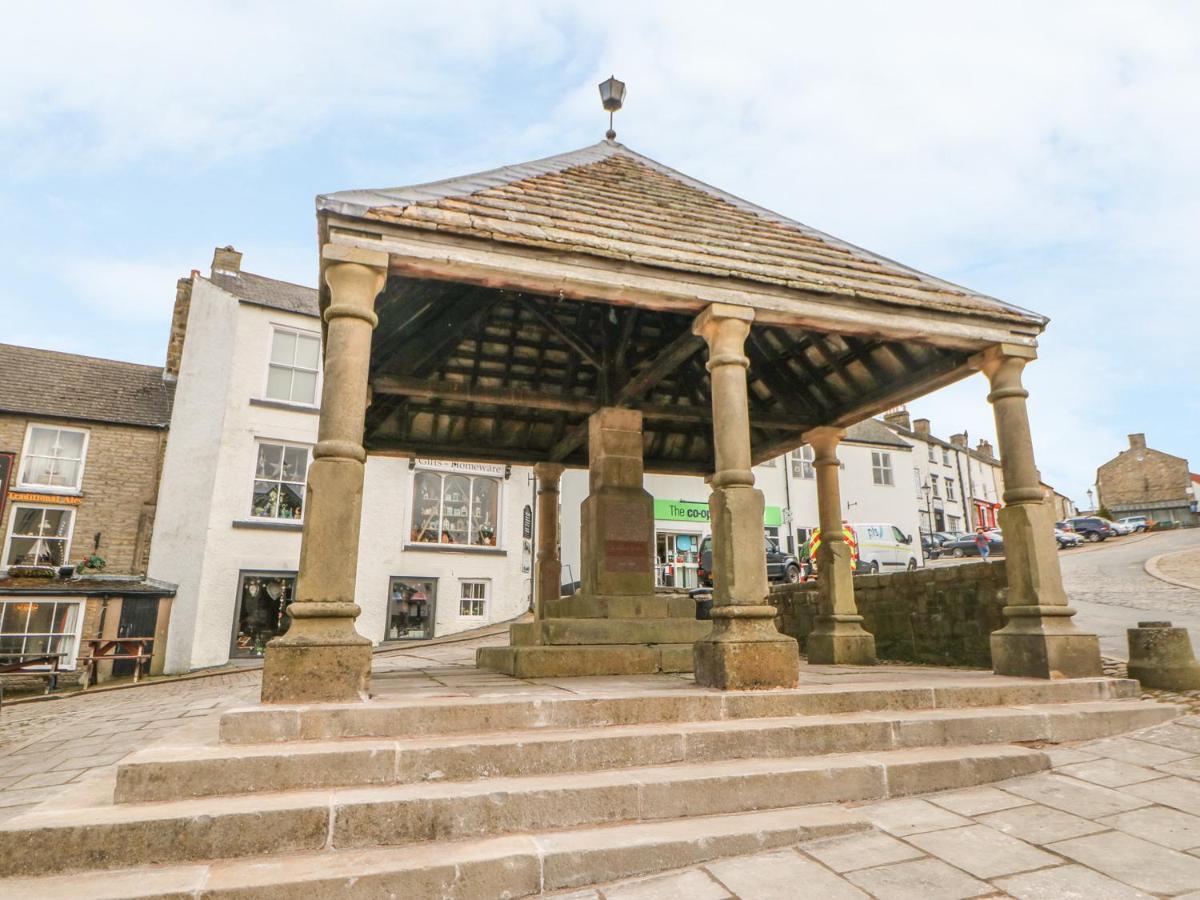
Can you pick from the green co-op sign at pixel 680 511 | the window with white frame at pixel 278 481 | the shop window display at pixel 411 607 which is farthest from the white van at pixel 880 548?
the window with white frame at pixel 278 481

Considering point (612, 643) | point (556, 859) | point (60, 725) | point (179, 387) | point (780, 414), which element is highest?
point (179, 387)

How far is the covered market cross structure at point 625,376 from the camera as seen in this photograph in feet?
16.4

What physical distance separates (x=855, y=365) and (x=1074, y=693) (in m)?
4.30

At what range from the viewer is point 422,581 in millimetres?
20000

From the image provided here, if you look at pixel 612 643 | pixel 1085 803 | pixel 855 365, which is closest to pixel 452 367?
pixel 612 643

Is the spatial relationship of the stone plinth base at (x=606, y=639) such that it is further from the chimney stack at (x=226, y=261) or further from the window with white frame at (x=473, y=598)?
the chimney stack at (x=226, y=261)

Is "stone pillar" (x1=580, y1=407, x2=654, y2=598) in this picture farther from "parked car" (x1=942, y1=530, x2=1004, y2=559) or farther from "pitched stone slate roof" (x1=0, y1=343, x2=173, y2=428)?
"parked car" (x1=942, y1=530, x2=1004, y2=559)

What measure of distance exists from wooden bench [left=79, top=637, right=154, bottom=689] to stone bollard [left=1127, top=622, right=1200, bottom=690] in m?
16.6

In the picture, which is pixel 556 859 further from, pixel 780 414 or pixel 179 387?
pixel 179 387

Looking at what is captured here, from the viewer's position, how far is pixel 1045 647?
5984mm

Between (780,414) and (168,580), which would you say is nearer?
(780,414)

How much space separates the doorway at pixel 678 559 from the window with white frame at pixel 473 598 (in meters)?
7.26

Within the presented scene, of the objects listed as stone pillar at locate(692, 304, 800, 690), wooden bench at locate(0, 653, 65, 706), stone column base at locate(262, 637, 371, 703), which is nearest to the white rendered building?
wooden bench at locate(0, 653, 65, 706)

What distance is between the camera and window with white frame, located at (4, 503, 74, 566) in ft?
57.6
